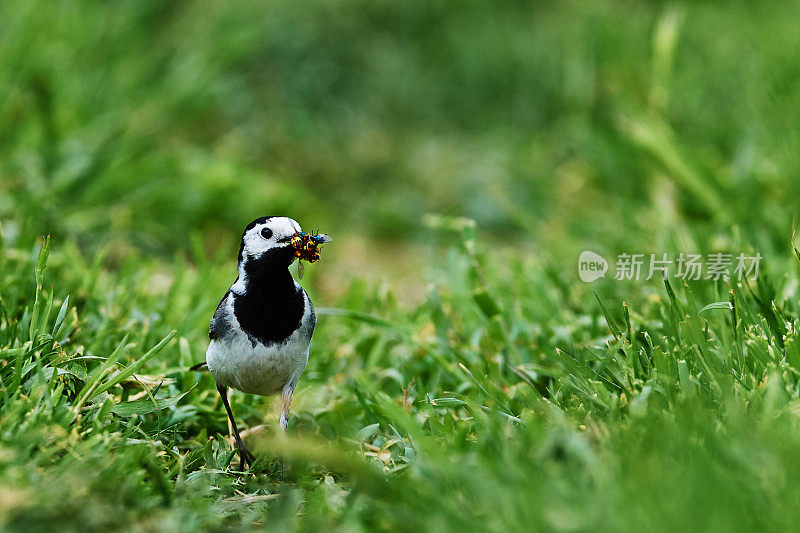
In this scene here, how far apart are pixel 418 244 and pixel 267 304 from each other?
3.24 metres

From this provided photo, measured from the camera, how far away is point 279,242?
69.4 inches

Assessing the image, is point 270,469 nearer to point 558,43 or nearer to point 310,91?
point 310,91

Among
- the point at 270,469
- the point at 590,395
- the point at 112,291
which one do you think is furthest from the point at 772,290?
the point at 112,291

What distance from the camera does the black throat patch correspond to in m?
1.83

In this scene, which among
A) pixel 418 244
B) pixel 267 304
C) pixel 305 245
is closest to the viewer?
pixel 305 245

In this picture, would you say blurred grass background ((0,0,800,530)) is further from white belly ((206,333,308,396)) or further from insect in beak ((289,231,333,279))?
insect in beak ((289,231,333,279))

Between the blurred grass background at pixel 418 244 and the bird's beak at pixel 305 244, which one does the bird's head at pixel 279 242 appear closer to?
the bird's beak at pixel 305 244

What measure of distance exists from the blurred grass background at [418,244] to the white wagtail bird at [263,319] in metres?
0.25

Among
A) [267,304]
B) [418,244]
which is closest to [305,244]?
[267,304]

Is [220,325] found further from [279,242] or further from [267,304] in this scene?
[279,242]

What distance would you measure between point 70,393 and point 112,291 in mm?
822

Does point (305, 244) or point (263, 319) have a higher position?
point (305, 244)

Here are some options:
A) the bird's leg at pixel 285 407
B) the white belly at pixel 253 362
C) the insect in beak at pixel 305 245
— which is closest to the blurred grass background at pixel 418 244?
the bird's leg at pixel 285 407

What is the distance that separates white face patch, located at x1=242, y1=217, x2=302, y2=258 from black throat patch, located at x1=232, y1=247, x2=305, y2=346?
4 centimetres
